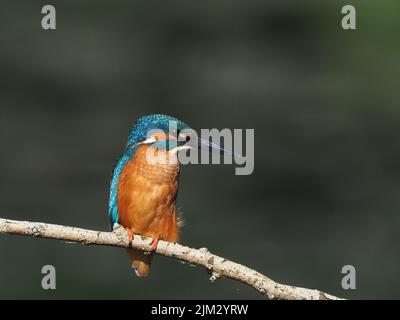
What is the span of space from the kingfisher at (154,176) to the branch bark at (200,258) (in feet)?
0.90

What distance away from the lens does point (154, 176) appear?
302 centimetres

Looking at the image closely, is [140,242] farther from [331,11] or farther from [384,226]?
[331,11]

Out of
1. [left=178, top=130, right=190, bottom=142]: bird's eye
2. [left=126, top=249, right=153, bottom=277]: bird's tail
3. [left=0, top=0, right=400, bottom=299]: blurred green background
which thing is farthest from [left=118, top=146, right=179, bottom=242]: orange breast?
[left=0, top=0, right=400, bottom=299]: blurred green background

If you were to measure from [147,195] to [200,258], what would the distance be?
16.9 inches

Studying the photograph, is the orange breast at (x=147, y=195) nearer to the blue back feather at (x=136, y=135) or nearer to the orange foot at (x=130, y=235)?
the blue back feather at (x=136, y=135)

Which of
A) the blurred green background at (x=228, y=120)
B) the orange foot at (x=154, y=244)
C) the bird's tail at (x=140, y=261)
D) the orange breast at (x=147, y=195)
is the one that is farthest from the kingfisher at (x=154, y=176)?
the blurred green background at (x=228, y=120)

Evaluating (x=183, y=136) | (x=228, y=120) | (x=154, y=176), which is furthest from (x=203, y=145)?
(x=228, y=120)

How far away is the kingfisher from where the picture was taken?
303 centimetres

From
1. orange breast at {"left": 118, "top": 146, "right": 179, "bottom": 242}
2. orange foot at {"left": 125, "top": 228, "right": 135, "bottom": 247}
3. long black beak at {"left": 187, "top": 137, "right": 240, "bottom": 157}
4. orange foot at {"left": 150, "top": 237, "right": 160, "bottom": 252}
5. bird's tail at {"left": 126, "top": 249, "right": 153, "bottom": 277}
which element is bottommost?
bird's tail at {"left": 126, "top": 249, "right": 153, "bottom": 277}

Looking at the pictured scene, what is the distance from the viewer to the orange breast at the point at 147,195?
9.93 feet

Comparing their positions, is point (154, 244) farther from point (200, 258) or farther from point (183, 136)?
point (183, 136)

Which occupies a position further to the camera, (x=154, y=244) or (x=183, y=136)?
(x=183, y=136)

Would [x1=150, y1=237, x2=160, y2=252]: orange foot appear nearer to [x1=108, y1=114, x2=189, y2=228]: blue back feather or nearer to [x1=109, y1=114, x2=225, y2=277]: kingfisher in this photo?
[x1=109, y1=114, x2=225, y2=277]: kingfisher

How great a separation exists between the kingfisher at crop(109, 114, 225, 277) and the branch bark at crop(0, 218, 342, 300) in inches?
10.8
